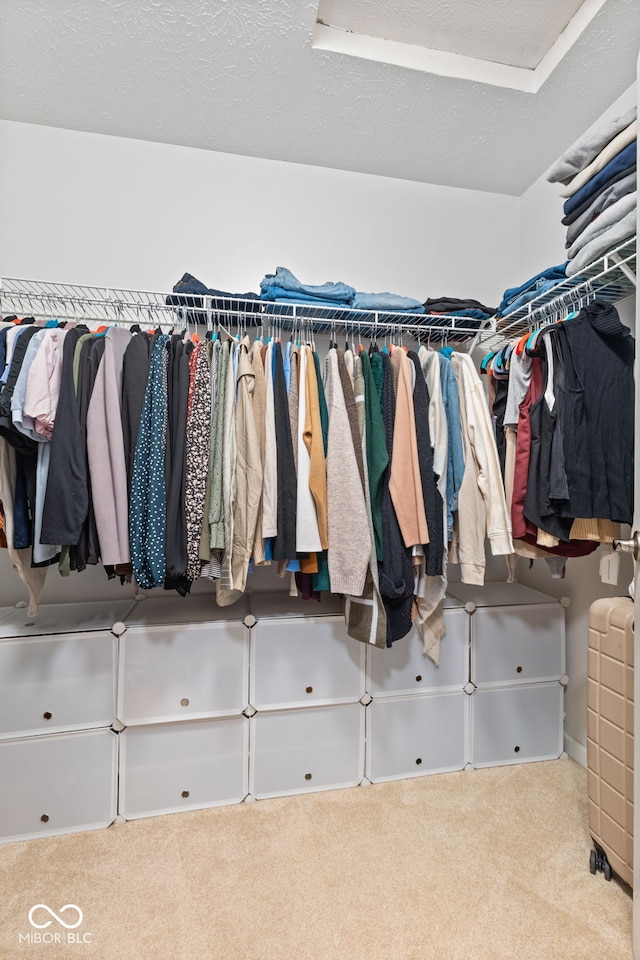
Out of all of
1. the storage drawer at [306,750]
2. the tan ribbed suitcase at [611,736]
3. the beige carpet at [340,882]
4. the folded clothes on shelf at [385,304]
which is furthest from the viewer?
the folded clothes on shelf at [385,304]

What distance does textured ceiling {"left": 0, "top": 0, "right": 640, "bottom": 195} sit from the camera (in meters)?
1.42

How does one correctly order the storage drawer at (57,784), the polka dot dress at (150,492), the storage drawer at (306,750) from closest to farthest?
the polka dot dress at (150,492)
the storage drawer at (57,784)
the storage drawer at (306,750)

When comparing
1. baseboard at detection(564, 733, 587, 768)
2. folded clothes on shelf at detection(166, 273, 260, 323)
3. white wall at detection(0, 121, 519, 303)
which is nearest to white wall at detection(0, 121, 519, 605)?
white wall at detection(0, 121, 519, 303)

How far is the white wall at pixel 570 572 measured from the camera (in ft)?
5.57

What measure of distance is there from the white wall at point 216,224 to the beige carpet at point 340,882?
0.89m

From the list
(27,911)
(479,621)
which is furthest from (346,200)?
(27,911)

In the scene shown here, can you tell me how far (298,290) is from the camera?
5.61 ft

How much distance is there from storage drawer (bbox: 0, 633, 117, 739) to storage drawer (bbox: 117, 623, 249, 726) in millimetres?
61

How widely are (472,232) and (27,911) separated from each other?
10.1 feet

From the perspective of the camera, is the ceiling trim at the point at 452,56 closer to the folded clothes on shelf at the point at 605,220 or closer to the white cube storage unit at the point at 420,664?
the folded clothes on shelf at the point at 605,220

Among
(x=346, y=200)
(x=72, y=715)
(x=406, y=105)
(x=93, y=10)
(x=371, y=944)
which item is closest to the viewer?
(x=371, y=944)

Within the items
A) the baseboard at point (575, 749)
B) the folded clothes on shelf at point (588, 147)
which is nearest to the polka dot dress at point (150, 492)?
the folded clothes on shelf at point (588, 147)

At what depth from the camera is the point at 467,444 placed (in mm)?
1614

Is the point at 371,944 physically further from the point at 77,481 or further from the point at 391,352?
the point at 391,352
